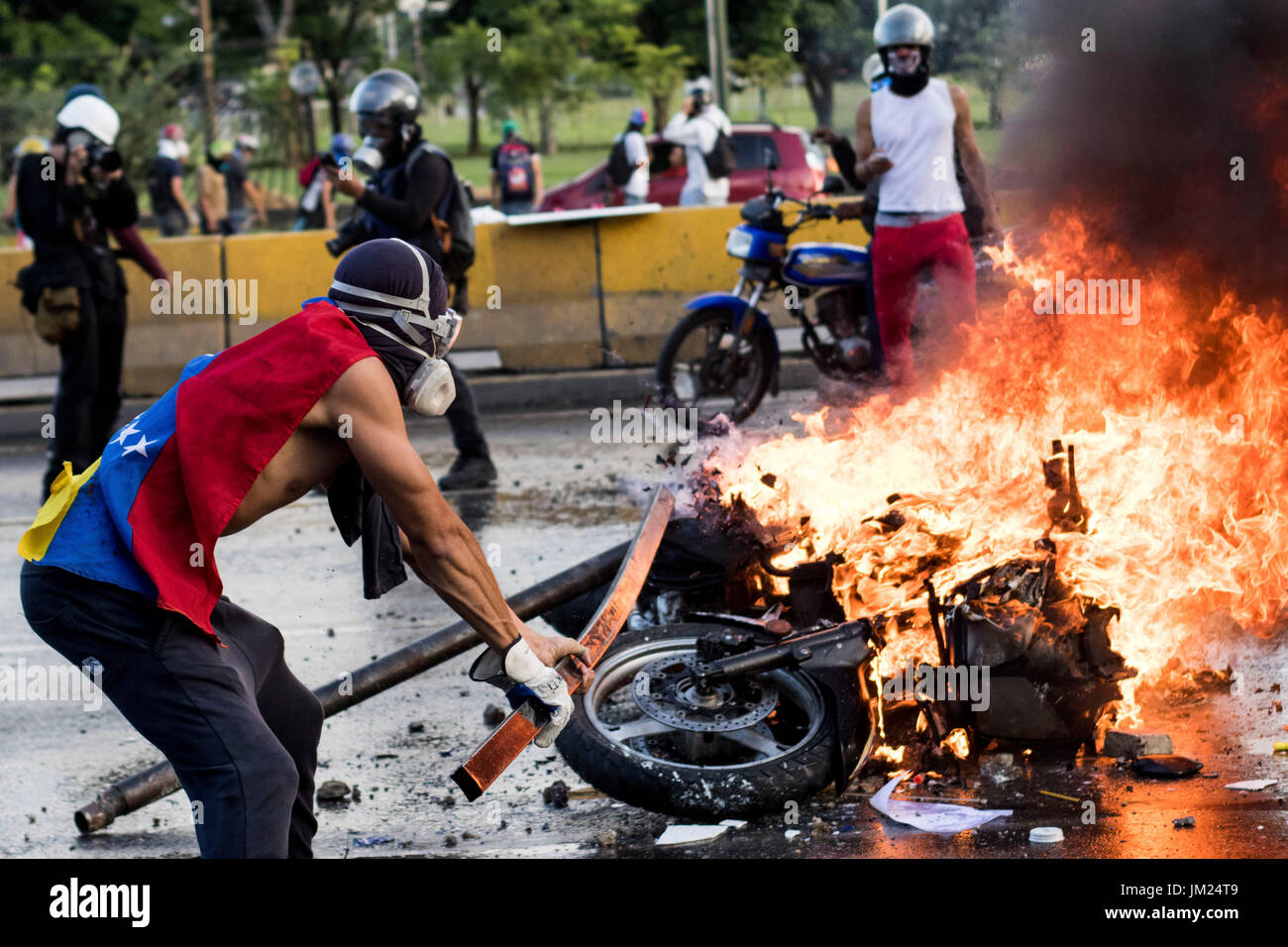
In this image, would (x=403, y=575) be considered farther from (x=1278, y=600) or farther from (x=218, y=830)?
(x=1278, y=600)

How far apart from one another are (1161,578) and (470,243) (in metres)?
4.73

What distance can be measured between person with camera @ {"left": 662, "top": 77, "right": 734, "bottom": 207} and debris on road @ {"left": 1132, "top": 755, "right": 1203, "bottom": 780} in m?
12.7

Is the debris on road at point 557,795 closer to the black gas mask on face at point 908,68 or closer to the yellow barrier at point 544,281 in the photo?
the black gas mask on face at point 908,68

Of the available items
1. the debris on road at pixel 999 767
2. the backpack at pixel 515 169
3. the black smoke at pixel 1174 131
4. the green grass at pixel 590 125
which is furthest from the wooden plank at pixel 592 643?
the green grass at pixel 590 125

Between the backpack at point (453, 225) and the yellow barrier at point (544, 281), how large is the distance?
10.9 ft

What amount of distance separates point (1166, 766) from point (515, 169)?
1792 centimetres

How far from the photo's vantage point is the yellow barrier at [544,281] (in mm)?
11883

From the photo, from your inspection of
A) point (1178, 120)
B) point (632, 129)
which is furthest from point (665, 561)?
point (632, 129)

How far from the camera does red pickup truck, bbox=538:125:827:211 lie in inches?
784

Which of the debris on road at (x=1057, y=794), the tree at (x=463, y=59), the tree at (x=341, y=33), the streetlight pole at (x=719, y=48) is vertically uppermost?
the tree at (x=341, y=33)

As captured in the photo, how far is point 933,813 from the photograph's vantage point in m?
4.29

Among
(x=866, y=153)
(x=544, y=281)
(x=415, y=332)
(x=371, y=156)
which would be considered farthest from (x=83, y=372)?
(x=415, y=332)

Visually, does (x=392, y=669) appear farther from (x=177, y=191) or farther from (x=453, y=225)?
(x=177, y=191)

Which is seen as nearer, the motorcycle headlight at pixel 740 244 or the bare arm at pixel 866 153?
the bare arm at pixel 866 153
